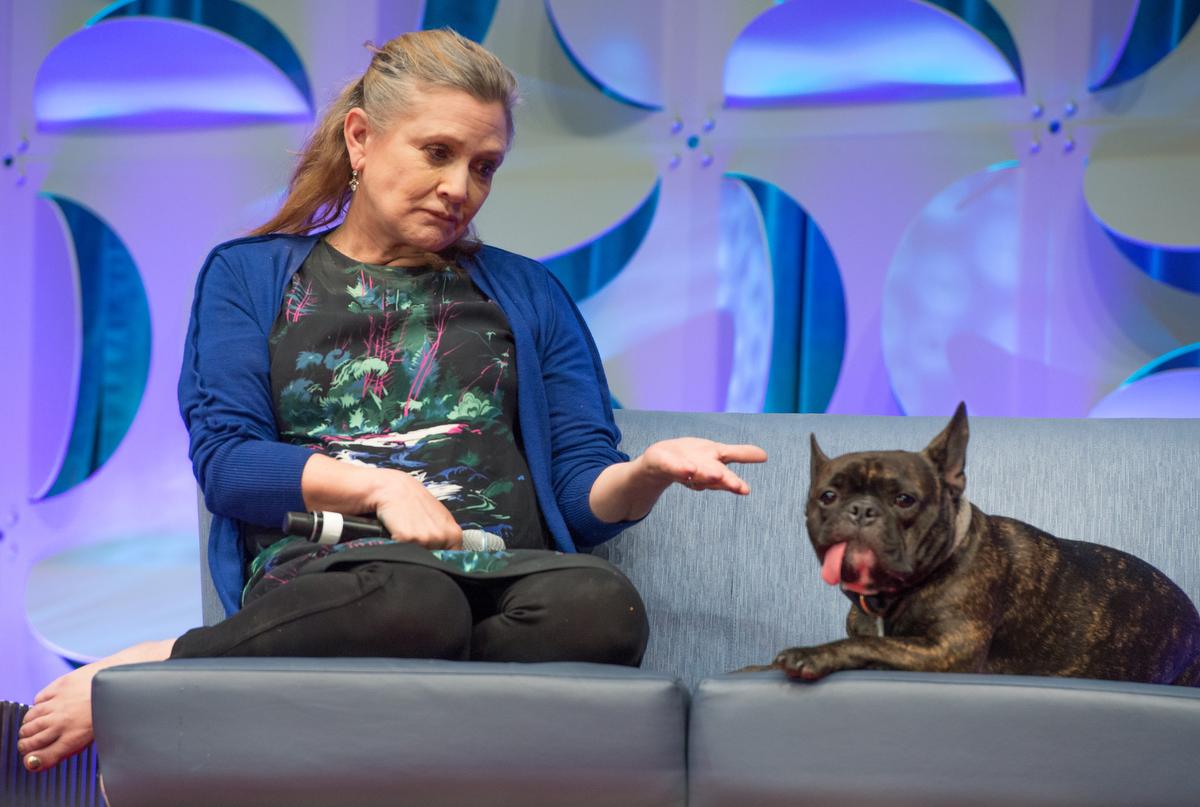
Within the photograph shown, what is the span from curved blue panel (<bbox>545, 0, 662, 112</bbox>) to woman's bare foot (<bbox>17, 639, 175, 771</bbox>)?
1831 mm

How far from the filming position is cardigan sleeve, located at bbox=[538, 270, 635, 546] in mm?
1980

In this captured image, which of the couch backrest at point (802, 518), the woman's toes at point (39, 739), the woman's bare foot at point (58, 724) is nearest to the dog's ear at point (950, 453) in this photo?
the couch backrest at point (802, 518)

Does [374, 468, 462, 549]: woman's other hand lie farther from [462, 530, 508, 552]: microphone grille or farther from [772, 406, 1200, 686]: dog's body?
[772, 406, 1200, 686]: dog's body

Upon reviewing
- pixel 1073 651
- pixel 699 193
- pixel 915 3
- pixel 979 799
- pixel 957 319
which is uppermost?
pixel 915 3

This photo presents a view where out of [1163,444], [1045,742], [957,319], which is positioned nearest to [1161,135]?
[957,319]

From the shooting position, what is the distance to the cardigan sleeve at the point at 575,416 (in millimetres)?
1980

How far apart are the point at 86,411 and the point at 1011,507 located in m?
2.32

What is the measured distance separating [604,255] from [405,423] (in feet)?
4.10

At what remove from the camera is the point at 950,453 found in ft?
5.03

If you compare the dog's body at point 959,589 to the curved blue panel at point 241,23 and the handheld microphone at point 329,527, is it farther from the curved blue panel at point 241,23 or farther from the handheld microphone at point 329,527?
the curved blue panel at point 241,23

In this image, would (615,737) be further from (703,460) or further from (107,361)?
(107,361)

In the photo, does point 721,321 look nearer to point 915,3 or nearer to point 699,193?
point 699,193

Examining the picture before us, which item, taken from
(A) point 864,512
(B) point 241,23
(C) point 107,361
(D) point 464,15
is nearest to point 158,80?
(B) point 241,23

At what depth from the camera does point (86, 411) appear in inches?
130
